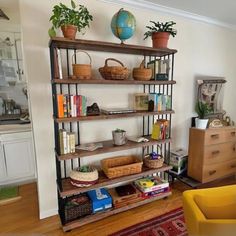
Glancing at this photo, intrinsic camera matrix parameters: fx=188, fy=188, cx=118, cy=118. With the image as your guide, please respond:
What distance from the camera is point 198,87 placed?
8.93 feet

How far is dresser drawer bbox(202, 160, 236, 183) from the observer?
8.26ft

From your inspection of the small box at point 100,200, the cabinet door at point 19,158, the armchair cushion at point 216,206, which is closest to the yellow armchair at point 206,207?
the armchair cushion at point 216,206

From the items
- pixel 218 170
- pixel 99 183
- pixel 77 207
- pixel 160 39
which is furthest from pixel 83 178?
pixel 218 170

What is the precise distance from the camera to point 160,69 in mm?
2146

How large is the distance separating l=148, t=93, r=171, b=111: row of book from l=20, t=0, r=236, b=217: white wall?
11.1 inches

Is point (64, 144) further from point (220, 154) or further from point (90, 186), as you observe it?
point (220, 154)

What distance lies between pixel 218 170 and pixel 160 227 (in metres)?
1.30

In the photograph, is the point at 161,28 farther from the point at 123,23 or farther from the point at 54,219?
the point at 54,219

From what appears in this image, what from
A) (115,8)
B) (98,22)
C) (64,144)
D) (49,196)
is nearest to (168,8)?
(115,8)

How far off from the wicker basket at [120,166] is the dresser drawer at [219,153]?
38.9 inches

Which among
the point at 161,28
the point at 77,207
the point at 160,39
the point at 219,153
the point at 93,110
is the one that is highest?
the point at 161,28

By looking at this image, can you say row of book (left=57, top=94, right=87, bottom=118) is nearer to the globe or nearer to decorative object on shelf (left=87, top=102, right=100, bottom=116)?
decorative object on shelf (left=87, top=102, right=100, bottom=116)

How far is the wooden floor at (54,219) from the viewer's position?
1.83m

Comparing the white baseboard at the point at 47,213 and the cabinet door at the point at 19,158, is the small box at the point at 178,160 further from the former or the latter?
the cabinet door at the point at 19,158
